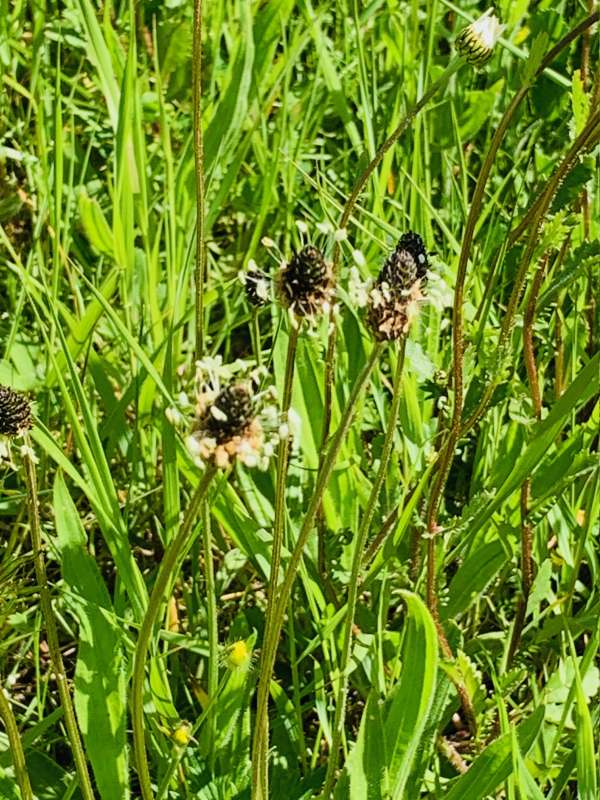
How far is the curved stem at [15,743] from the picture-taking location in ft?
4.01

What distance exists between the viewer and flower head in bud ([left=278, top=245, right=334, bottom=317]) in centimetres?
101

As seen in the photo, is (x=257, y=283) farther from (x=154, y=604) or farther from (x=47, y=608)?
(x=47, y=608)

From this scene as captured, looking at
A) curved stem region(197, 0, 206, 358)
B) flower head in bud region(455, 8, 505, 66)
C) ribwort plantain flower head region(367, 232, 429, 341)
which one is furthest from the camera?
flower head in bud region(455, 8, 505, 66)

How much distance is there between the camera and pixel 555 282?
5.54ft

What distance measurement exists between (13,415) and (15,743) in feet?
1.21

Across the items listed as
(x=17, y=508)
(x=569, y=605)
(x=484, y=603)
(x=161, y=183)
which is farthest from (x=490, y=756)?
(x=161, y=183)

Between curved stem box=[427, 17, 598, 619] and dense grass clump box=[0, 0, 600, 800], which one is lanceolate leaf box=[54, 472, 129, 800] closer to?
dense grass clump box=[0, 0, 600, 800]

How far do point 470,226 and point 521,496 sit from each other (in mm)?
572

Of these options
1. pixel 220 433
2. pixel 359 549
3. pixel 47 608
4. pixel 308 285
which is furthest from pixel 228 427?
pixel 47 608

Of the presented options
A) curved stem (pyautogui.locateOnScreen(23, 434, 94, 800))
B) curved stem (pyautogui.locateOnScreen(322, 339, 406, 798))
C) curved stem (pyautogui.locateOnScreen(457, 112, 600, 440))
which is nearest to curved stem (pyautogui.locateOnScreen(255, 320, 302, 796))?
curved stem (pyautogui.locateOnScreen(322, 339, 406, 798))

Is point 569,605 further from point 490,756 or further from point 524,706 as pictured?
point 490,756

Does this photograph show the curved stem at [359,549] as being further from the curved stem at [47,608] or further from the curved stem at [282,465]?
the curved stem at [47,608]

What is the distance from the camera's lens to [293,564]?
1070 millimetres

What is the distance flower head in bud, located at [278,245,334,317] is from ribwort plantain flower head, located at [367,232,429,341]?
42 millimetres
